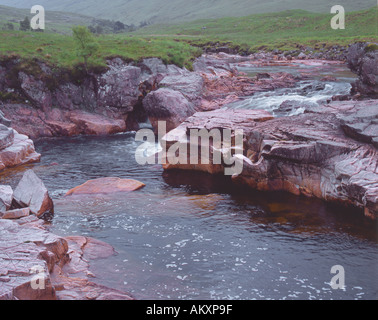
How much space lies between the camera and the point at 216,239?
13219 mm

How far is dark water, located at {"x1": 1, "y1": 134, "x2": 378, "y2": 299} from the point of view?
1054 centimetres

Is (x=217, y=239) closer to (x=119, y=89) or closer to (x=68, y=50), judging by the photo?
(x=119, y=89)

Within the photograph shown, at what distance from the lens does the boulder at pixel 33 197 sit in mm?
A: 14602

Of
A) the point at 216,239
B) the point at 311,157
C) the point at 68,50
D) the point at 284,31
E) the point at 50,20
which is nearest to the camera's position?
the point at 216,239

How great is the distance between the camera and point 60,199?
54.5 feet

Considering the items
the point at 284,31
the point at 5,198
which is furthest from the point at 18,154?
the point at 284,31

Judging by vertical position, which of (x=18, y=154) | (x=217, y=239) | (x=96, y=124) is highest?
(x=96, y=124)

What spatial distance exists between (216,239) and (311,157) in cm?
586

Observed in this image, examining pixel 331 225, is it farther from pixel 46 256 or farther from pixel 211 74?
pixel 211 74

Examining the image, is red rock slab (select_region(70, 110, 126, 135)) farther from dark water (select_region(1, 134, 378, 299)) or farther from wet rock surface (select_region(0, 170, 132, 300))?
wet rock surface (select_region(0, 170, 132, 300))

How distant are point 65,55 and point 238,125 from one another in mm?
19741

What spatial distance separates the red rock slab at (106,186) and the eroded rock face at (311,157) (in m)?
2.96

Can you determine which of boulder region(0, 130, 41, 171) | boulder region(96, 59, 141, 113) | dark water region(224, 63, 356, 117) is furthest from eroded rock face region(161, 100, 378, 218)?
boulder region(96, 59, 141, 113)

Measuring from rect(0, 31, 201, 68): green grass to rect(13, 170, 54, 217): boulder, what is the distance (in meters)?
17.7
